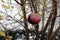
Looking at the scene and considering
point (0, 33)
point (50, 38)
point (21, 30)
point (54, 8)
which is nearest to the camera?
point (0, 33)

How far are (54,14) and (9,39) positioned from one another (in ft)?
1.32

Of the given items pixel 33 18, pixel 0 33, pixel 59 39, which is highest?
A: pixel 33 18

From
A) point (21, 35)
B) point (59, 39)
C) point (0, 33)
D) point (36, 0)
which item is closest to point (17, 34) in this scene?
point (21, 35)

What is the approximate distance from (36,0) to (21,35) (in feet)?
5.50

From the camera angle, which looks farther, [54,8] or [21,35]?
[21,35]

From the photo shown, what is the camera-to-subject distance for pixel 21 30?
3002mm

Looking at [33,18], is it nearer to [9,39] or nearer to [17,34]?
[9,39]

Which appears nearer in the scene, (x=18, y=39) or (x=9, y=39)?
(x=9, y=39)

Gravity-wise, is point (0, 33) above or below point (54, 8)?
below

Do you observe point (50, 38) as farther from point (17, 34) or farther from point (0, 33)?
point (17, 34)

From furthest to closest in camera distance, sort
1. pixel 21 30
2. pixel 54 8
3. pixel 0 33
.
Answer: pixel 21 30, pixel 54 8, pixel 0 33

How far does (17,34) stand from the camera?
305 centimetres

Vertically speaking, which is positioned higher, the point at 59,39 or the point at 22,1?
the point at 22,1

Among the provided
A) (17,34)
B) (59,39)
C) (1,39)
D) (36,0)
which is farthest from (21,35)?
(36,0)
